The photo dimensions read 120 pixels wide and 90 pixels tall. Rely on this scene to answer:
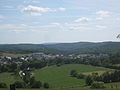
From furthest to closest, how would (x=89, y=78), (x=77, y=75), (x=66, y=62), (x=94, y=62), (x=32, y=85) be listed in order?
1. (x=66, y=62)
2. (x=94, y=62)
3. (x=77, y=75)
4. (x=89, y=78)
5. (x=32, y=85)

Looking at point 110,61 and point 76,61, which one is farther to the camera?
point 76,61

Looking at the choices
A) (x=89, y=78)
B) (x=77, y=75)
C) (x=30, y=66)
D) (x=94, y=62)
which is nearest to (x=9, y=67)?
(x=30, y=66)

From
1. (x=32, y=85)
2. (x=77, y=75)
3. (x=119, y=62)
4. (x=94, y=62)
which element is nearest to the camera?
(x=32, y=85)

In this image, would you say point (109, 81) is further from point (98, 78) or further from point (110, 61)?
point (110, 61)

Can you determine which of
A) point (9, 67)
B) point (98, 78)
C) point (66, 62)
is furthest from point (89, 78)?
point (66, 62)

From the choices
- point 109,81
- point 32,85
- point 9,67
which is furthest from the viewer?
point 9,67

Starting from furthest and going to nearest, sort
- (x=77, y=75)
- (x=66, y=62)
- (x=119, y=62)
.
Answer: (x=66, y=62)
(x=119, y=62)
(x=77, y=75)

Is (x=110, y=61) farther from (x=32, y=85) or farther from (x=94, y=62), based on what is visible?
(x=32, y=85)

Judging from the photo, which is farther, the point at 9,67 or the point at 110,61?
the point at 110,61

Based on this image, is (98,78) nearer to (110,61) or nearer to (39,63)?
(110,61)
